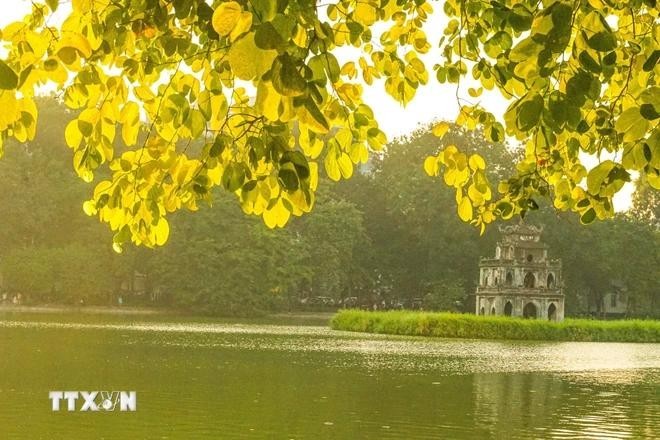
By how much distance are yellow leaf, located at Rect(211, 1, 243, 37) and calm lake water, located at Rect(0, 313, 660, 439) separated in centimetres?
1129

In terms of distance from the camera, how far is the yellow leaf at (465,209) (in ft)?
14.7

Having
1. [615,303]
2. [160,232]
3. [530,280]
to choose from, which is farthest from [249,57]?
[615,303]

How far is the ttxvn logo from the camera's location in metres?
16.1

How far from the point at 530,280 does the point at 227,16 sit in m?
57.4

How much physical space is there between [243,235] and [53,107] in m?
16.5

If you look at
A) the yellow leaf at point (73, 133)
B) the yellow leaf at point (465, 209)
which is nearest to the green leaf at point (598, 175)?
the yellow leaf at point (465, 209)

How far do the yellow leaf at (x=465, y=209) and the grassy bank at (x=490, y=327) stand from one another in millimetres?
40655

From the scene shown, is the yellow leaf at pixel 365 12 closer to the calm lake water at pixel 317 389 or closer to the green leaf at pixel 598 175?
the green leaf at pixel 598 175

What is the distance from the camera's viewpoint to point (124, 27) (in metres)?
3.47

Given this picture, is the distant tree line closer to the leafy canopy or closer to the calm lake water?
the calm lake water

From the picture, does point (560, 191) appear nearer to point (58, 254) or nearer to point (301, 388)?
point (301, 388)

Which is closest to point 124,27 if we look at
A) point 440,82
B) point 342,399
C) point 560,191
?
point 440,82

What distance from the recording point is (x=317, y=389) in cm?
1947

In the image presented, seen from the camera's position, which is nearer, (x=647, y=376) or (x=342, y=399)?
(x=342, y=399)
